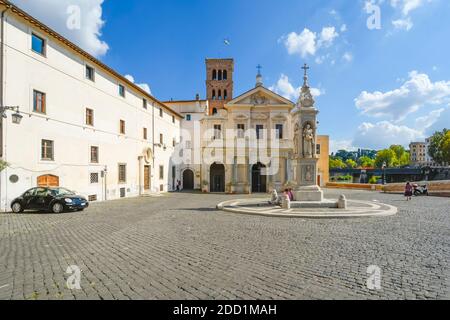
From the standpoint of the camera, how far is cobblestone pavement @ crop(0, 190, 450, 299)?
419 centimetres

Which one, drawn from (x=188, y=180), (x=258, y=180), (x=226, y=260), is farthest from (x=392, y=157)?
(x=226, y=260)

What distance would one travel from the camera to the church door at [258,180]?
95.8 feet

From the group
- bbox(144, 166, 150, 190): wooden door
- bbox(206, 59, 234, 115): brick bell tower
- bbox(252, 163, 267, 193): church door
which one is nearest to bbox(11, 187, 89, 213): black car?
bbox(144, 166, 150, 190): wooden door

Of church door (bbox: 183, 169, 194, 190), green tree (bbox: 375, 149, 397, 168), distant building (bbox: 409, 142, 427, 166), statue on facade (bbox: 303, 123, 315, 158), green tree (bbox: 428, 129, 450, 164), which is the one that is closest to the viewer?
statue on facade (bbox: 303, 123, 315, 158)

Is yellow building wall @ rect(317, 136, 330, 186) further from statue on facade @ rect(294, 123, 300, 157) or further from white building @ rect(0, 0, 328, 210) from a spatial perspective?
statue on facade @ rect(294, 123, 300, 157)

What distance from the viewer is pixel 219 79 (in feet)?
149

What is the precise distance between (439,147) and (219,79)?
62882 millimetres

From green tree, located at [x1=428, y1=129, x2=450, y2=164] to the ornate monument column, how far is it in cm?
6589

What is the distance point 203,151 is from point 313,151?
665 inches

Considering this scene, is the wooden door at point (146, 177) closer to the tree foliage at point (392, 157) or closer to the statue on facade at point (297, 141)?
the statue on facade at point (297, 141)

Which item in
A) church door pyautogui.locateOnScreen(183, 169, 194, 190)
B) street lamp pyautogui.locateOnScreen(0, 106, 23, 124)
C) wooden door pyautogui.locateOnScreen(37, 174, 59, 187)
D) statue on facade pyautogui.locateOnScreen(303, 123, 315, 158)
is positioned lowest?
church door pyautogui.locateOnScreen(183, 169, 194, 190)

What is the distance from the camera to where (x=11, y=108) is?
12.8 metres
